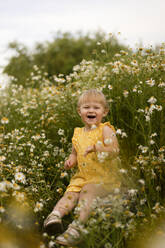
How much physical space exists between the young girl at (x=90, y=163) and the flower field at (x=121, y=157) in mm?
139

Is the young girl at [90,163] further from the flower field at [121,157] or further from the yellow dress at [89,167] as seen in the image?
the flower field at [121,157]

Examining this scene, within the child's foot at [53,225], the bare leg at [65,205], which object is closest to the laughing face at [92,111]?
the bare leg at [65,205]

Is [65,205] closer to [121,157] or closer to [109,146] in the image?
[109,146]

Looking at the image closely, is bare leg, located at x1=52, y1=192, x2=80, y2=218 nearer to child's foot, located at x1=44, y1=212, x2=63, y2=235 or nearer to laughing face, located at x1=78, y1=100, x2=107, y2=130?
child's foot, located at x1=44, y1=212, x2=63, y2=235

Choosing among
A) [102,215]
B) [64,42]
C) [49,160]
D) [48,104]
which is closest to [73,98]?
[48,104]

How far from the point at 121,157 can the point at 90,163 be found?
17.1 inches

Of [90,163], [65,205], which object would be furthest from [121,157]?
[65,205]

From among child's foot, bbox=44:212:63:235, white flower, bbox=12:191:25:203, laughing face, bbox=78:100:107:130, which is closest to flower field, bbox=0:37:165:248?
white flower, bbox=12:191:25:203

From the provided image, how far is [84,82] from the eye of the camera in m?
4.62

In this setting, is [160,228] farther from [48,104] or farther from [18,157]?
[48,104]

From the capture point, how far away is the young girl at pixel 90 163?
2584mm

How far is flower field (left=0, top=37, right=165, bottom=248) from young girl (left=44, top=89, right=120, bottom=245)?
0.45 ft

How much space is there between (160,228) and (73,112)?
228 cm

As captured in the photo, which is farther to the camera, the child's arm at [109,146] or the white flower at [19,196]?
the child's arm at [109,146]
